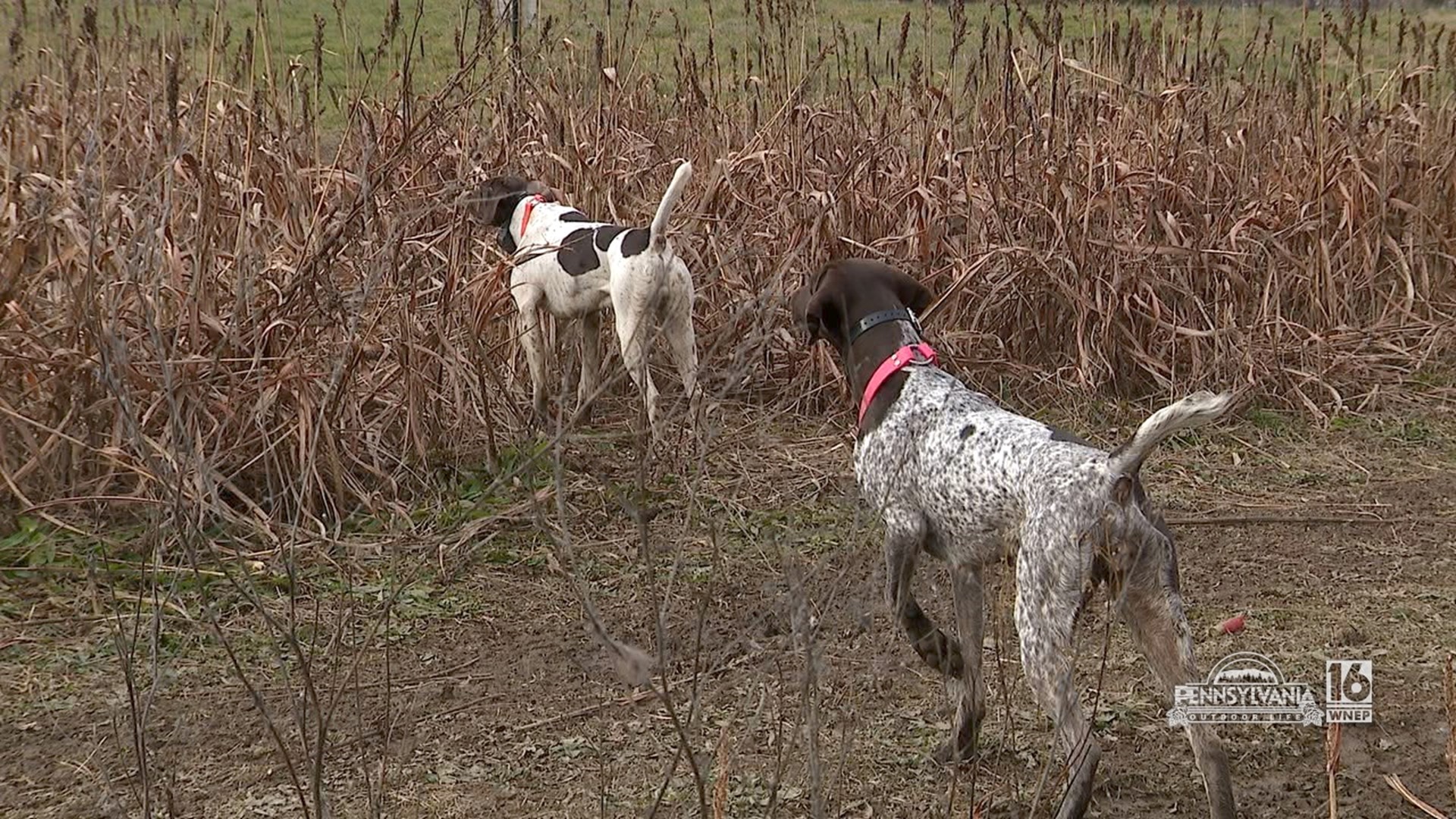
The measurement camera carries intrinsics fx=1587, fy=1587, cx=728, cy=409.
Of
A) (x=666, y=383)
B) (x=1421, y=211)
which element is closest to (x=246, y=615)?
(x=666, y=383)

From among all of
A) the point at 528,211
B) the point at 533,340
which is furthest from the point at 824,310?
the point at 528,211

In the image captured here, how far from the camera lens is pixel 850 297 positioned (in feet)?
12.2

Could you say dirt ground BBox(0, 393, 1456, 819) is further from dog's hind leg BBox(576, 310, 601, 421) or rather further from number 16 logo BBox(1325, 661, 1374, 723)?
dog's hind leg BBox(576, 310, 601, 421)

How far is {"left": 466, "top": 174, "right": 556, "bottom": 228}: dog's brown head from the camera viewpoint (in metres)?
5.80

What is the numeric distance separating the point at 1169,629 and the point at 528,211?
3438 mm

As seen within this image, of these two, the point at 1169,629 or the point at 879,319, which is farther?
the point at 879,319

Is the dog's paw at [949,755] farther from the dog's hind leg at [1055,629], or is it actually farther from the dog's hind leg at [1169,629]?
the dog's hind leg at [1169,629]

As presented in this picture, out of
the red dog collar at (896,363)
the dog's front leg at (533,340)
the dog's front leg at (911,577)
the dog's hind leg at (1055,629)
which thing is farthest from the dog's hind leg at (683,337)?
the dog's hind leg at (1055,629)

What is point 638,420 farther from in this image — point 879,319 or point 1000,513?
point 879,319

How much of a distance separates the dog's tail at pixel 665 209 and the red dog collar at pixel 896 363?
5.74 ft

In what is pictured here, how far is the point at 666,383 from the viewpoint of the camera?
20.6 ft

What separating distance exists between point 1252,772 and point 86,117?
413 centimetres

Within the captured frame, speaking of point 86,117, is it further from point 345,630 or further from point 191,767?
point 191,767

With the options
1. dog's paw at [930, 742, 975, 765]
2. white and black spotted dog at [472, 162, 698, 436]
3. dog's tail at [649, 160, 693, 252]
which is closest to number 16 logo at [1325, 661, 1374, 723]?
dog's paw at [930, 742, 975, 765]
